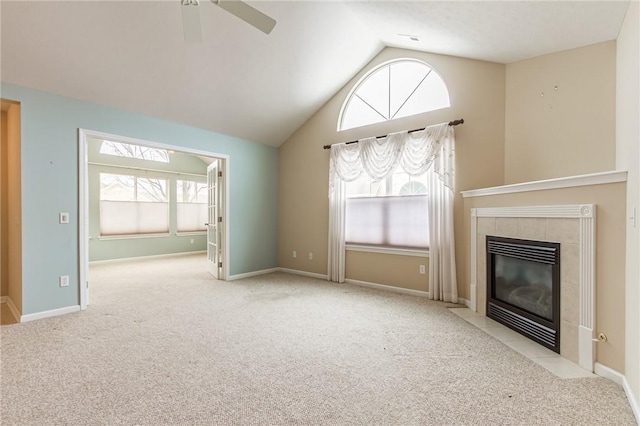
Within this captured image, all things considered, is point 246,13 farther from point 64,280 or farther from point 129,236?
point 129,236

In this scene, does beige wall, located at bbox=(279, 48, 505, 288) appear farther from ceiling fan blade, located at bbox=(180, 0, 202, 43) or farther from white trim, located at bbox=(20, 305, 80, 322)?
white trim, located at bbox=(20, 305, 80, 322)

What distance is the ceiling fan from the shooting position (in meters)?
1.93

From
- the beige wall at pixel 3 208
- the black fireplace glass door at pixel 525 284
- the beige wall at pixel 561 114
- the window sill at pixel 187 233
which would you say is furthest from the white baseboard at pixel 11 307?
the beige wall at pixel 561 114

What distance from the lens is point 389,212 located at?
445cm

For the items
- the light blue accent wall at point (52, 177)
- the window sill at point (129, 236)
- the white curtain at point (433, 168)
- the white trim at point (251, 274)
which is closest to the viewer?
the light blue accent wall at point (52, 177)

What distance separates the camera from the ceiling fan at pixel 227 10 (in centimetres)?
193

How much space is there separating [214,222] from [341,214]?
2297 millimetres

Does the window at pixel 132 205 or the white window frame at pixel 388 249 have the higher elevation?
the window at pixel 132 205

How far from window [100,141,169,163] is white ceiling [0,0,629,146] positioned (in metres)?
A: 3.51

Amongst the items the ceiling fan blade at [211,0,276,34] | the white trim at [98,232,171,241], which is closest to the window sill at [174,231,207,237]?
the white trim at [98,232,171,241]

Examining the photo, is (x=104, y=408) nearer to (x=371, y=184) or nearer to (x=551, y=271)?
(x=551, y=271)

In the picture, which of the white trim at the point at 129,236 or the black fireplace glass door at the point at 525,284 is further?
the white trim at the point at 129,236

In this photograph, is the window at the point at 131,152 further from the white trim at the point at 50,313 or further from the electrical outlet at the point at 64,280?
the white trim at the point at 50,313

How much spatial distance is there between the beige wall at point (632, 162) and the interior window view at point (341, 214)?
3cm
